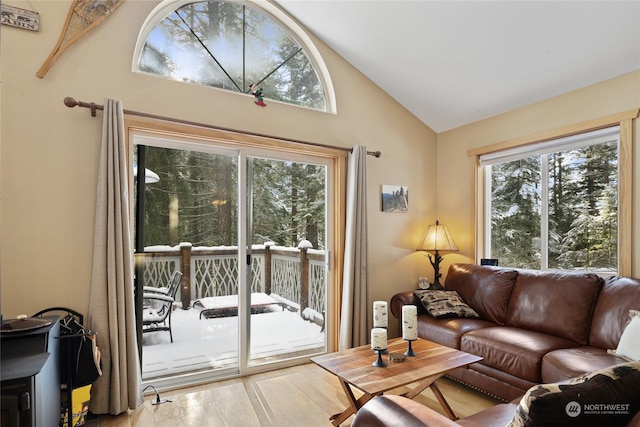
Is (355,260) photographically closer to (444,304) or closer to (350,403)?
(444,304)

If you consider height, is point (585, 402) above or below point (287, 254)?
below

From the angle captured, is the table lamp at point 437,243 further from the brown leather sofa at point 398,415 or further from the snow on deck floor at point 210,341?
the brown leather sofa at point 398,415

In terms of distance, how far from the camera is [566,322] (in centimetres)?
267

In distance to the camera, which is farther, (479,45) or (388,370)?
(479,45)

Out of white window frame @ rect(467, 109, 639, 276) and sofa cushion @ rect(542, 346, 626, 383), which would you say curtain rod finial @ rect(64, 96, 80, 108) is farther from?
white window frame @ rect(467, 109, 639, 276)

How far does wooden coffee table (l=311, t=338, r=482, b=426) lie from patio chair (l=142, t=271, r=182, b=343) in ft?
4.79

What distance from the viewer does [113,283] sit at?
96.0 inches

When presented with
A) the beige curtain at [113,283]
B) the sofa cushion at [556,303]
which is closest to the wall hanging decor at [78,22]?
the beige curtain at [113,283]

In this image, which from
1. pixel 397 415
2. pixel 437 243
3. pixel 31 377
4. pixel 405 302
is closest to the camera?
pixel 397 415

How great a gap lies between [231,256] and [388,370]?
172 cm

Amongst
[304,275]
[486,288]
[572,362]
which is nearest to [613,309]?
[572,362]

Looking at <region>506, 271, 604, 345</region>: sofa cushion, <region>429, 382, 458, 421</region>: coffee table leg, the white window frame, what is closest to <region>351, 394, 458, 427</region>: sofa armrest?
<region>429, 382, 458, 421</region>: coffee table leg

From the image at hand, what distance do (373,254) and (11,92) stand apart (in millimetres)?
3256

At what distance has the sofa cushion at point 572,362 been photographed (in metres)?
2.06
